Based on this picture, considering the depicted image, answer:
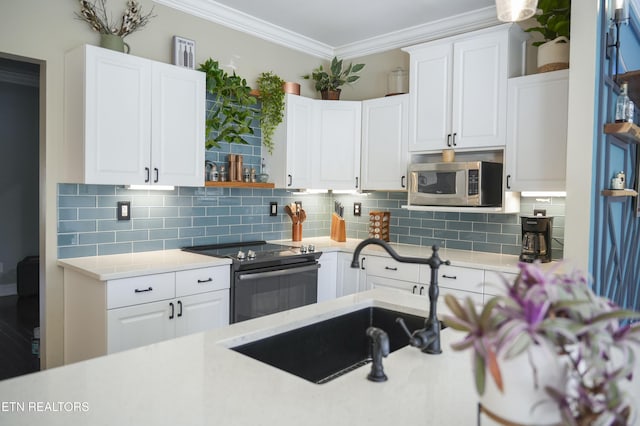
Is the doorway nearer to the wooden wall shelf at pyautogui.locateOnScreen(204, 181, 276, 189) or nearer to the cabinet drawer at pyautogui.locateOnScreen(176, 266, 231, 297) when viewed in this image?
the wooden wall shelf at pyautogui.locateOnScreen(204, 181, 276, 189)

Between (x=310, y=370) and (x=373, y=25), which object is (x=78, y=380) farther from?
(x=373, y=25)

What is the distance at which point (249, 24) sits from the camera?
4.00m

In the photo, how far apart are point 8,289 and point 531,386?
6.94 m

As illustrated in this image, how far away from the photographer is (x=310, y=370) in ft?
5.77

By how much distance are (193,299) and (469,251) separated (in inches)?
87.9

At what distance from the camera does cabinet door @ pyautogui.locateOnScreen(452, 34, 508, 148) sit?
3.39m

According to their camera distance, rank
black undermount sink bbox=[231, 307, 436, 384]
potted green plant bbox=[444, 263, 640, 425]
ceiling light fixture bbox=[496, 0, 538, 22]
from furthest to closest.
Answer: ceiling light fixture bbox=[496, 0, 538, 22] < black undermount sink bbox=[231, 307, 436, 384] < potted green plant bbox=[444, 263, 640, 425]

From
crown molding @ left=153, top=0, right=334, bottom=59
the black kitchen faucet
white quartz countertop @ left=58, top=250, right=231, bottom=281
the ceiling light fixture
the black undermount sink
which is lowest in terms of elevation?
the black undermount sink

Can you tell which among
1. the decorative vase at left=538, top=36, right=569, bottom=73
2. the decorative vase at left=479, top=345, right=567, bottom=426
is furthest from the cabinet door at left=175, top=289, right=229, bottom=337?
the decorative vase at left=538, top=36, right=569, bottom=73

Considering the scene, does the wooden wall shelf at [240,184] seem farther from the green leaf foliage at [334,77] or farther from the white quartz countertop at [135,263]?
the green leaf foliage at [334,77]

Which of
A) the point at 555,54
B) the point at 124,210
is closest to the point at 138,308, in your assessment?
the point at 124,210

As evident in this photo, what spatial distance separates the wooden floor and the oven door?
1636mm

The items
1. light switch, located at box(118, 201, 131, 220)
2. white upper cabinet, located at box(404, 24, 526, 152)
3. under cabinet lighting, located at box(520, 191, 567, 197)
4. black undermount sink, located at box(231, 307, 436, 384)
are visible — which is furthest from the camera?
white upper cabinet, located at box(404, 24, 526, 152)

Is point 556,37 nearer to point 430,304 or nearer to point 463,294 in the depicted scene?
point 463,294
